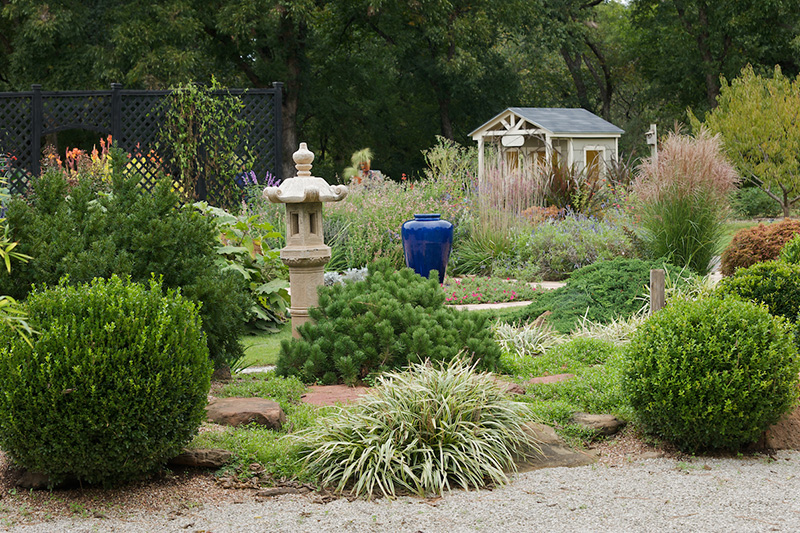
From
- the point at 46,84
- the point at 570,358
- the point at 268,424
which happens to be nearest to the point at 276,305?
the point at 570,358

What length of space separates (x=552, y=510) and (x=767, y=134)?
15896mm

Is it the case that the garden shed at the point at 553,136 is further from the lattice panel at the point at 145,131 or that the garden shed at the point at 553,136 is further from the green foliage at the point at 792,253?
the green foliage at the point at 792,253

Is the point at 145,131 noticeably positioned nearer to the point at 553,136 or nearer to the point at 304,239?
the point at 304,239

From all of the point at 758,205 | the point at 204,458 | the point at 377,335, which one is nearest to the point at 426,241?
the point at 377,335

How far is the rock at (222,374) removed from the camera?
479 centimetres

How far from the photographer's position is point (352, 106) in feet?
83.1

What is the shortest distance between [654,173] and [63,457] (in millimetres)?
7095

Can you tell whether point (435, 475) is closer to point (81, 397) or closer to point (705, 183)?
point (81, 397)

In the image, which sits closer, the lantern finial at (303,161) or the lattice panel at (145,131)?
the lantern finial at (303,161)

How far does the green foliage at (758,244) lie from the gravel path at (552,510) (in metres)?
4.34

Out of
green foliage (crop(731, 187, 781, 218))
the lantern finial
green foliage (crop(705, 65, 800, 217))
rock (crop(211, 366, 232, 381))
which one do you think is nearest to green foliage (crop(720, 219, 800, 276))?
the lantern finial

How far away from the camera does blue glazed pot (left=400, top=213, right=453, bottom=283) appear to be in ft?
26.2

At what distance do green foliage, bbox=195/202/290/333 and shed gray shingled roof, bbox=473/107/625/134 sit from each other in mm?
10200

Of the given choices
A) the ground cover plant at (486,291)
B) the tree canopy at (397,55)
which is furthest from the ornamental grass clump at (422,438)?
the tree canopy at (397,55)
